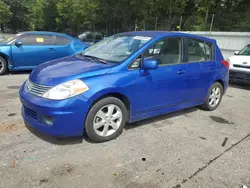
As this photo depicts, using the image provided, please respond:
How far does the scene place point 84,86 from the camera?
3002 millimetres

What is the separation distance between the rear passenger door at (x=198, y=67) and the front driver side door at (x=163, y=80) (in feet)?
0.61

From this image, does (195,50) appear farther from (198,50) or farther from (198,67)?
(198,67)

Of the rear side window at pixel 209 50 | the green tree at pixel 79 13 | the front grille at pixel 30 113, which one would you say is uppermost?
the green tree at pixel 79 13

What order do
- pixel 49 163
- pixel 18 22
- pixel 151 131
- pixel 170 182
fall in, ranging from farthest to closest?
Result: pixel 18 22 < pixel 151 131 < pixel 49 163 < pixel 170 182

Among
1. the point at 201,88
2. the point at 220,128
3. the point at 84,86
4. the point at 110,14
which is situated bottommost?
the point at 220,128

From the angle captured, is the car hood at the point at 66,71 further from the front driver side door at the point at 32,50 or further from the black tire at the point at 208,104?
the front driver side door at the point at 32,50

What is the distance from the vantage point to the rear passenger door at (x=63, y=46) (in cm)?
817

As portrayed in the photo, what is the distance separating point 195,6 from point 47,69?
2276 cm

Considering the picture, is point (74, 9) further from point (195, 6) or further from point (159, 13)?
point (195, 6)

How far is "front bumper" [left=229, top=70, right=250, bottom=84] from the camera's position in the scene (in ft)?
24.4

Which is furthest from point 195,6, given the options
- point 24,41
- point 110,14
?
point 24,41

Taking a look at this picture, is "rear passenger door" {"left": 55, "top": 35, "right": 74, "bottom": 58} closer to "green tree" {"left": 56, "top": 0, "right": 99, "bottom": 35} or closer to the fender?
the fender

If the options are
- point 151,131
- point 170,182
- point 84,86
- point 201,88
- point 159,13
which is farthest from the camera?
point 159,13

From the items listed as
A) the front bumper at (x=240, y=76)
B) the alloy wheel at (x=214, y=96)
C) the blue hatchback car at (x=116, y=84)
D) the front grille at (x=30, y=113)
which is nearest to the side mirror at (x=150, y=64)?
the blue hatchback car at (x=116, y=84)
